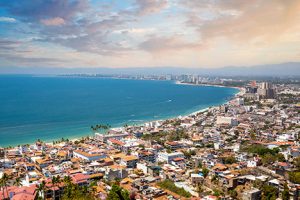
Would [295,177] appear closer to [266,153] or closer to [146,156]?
[266,153]

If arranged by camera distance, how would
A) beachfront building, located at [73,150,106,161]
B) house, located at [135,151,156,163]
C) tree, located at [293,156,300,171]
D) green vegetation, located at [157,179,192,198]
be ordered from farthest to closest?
house, located at [135,151,156,163]
beachfront building, located at [73,150,106,161]
tree, located at [293,156,300,171]
green vegetation, located at [157,179,192,198]

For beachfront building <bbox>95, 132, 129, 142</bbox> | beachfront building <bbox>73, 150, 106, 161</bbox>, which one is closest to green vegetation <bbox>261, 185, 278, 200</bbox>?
beachfront building <bbox>73, 150, 106, 161</bbox>

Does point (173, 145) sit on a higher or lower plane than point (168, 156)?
lower

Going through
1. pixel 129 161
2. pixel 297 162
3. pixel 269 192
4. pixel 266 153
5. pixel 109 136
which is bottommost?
pixel 109 136

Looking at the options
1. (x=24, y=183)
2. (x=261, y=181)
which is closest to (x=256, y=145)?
(x=261, y=181)

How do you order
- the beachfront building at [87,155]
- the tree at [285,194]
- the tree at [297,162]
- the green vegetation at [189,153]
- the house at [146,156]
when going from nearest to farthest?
the tree at [285,194] → the tree at [297,162] → the beachfront building at [87,155] → the house at [146,156] → the green vegetation at [189,153]

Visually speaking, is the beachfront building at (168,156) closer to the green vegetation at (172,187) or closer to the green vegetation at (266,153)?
the green vegetation at (172,187)

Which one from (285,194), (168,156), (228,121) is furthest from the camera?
(228,121)

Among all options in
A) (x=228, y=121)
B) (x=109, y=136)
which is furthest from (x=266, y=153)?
(x=109, y=136)

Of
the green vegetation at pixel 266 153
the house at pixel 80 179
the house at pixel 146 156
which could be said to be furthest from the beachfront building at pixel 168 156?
the house at pixel 80 179

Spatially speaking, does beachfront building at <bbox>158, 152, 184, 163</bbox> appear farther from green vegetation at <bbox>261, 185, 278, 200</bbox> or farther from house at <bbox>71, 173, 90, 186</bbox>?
green vegetation at <bbox>261, 185, 278, 200</bbox>
